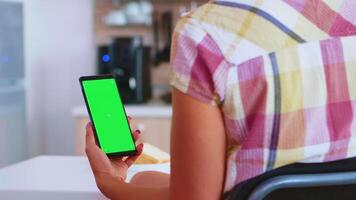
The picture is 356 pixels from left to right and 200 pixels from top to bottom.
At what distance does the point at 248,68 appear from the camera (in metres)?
0.62

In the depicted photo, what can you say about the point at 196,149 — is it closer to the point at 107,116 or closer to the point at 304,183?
the point at 304,183

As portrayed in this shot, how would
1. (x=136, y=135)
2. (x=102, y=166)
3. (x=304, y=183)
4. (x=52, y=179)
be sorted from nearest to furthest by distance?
(x=304, y=183), (x=102, y=166), (x=136, y=135), (x=52, y=179)

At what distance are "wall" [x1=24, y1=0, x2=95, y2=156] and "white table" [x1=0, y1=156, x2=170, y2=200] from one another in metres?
1.84

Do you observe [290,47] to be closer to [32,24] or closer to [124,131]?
[124,131]

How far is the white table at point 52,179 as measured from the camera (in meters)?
1.08

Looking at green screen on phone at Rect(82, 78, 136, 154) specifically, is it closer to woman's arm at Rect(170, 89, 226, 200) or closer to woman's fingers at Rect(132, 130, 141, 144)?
woman's fingers at Rect(132, 130, 141, 144)

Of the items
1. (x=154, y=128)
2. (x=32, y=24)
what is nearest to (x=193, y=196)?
(x=154, y=128)

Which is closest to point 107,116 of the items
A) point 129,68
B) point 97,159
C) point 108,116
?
point 108,116

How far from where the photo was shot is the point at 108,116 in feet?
3.08

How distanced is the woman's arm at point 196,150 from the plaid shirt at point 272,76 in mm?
13

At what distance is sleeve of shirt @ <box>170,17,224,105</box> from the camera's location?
61 centimetres

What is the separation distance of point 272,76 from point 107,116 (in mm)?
406

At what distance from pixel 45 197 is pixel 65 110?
2265 mm

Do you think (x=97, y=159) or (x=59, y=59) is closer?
(x=97, y=159)
